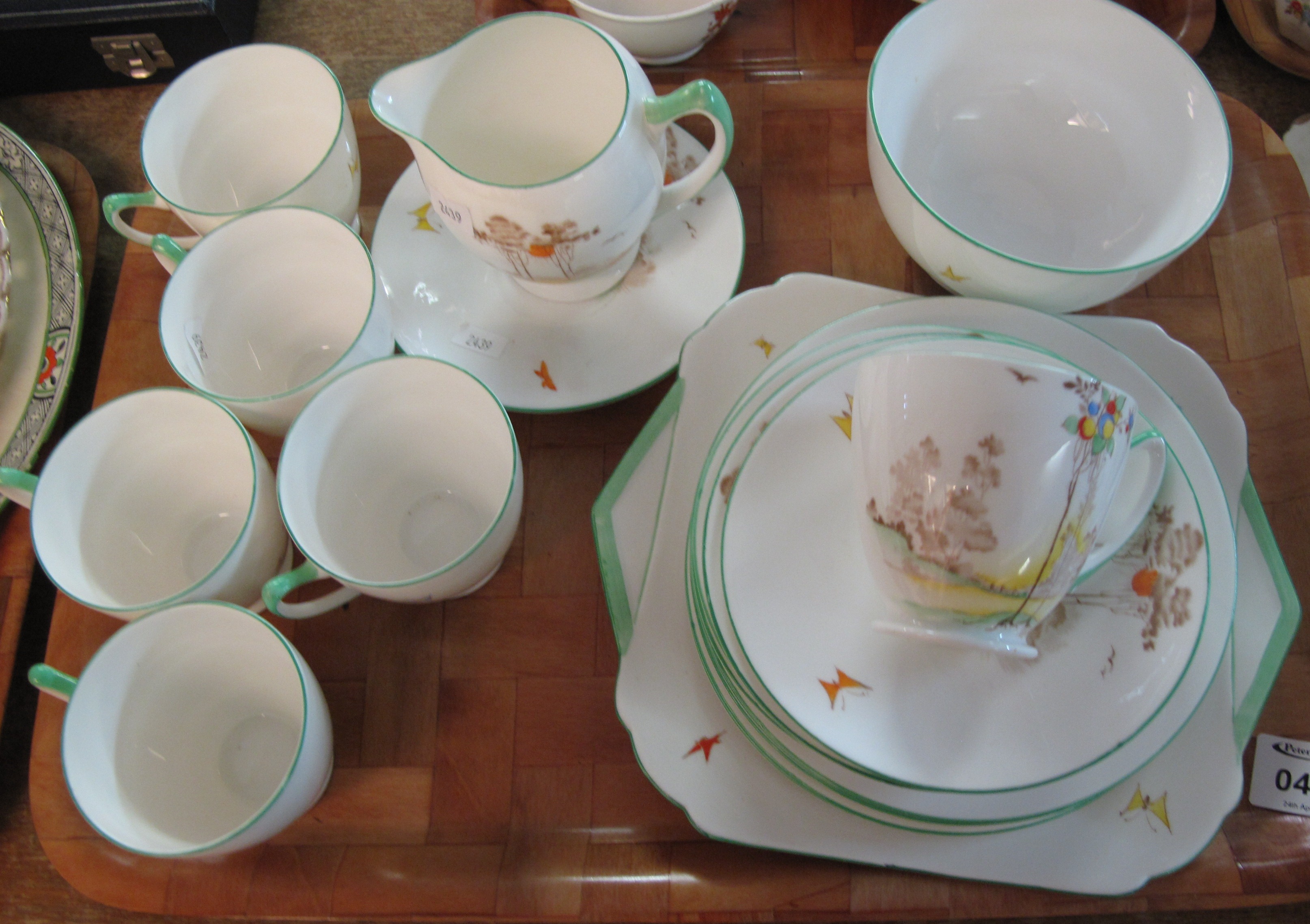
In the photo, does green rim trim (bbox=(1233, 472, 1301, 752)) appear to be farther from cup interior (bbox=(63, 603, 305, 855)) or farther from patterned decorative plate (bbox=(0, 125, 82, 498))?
patterned decorative plate (bbox=(0, 125, 82, 498))

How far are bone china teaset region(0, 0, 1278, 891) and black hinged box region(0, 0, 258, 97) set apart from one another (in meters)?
0.23

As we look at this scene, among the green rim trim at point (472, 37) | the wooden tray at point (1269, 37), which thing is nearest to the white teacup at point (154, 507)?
the green rim trim at point (472, 37)

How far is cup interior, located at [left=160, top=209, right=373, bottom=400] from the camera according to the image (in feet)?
1.97

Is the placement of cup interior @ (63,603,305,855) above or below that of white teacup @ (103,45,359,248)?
below

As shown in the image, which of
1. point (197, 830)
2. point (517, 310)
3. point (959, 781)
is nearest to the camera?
point (959, 781)

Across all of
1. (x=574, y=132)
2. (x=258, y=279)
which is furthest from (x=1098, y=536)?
(x=258, y=279)

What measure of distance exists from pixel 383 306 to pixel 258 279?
0.11 m

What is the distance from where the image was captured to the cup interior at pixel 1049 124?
1.93 feet

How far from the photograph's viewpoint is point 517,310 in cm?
→ 63

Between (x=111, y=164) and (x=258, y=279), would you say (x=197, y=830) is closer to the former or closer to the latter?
(x=258, y=279)

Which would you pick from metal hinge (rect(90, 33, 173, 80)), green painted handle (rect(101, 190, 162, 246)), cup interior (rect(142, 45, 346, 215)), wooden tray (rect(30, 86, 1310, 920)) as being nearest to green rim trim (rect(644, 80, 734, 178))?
wooden tray (rect(30, 86, 1310, 920))

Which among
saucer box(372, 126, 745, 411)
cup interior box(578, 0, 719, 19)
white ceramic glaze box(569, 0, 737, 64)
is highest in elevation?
white ceramic glaze box(569, 0, 737, 64)

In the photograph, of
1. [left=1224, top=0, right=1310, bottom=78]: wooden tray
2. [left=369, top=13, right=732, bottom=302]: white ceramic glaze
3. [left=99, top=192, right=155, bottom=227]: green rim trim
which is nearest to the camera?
[left=369, top=13, right=732, bottom=302]: white ceramic glaze

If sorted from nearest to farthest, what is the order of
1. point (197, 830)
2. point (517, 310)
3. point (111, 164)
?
point (197, 830)
point (517, 310)
point (111, 164)
